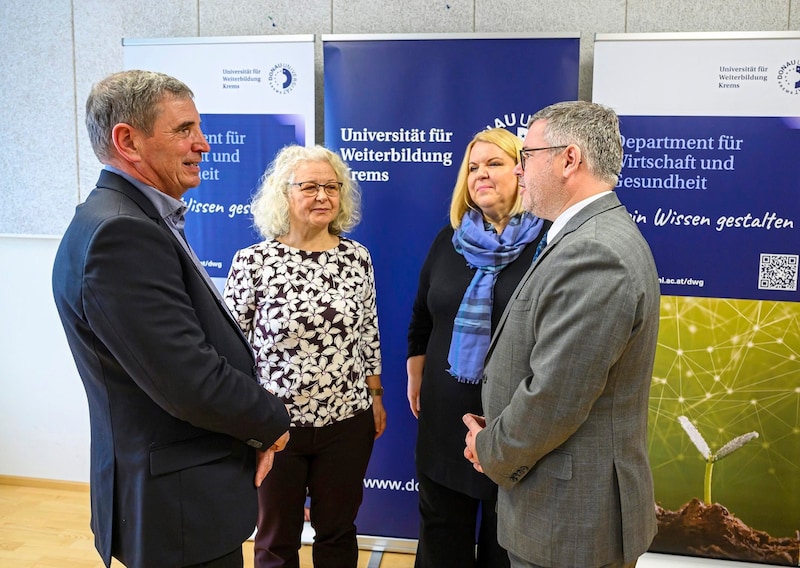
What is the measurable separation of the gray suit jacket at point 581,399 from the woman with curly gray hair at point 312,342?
2.59ft

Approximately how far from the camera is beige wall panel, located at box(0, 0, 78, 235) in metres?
3.38

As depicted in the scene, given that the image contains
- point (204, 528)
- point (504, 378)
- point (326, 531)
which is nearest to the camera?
point (204, 528)

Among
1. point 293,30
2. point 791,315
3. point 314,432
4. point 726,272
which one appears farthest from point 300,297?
point 791,315

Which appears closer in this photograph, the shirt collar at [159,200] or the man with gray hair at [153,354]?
the man with gray hair at [153,354]

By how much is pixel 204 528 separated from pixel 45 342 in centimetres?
263

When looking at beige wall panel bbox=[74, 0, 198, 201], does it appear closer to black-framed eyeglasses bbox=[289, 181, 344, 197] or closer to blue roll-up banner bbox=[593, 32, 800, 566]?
black-framed eyeglasses bbox=[289, 181, 344, 197]

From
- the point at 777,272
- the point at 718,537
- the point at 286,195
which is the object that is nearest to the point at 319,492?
the point at 286,195

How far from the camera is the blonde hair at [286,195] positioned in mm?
2338

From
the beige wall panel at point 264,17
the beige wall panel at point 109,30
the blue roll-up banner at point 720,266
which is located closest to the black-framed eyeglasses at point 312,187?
the beige wall panel at point 264,17

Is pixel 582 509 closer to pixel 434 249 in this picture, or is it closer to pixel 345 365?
pixel 345 365

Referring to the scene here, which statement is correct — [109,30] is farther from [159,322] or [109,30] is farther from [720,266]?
[720,266]

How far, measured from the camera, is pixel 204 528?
4.71 feet

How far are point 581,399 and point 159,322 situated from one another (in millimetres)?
882

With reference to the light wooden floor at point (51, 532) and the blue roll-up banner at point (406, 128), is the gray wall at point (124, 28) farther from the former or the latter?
the light wooden floor at point (51, 532)
